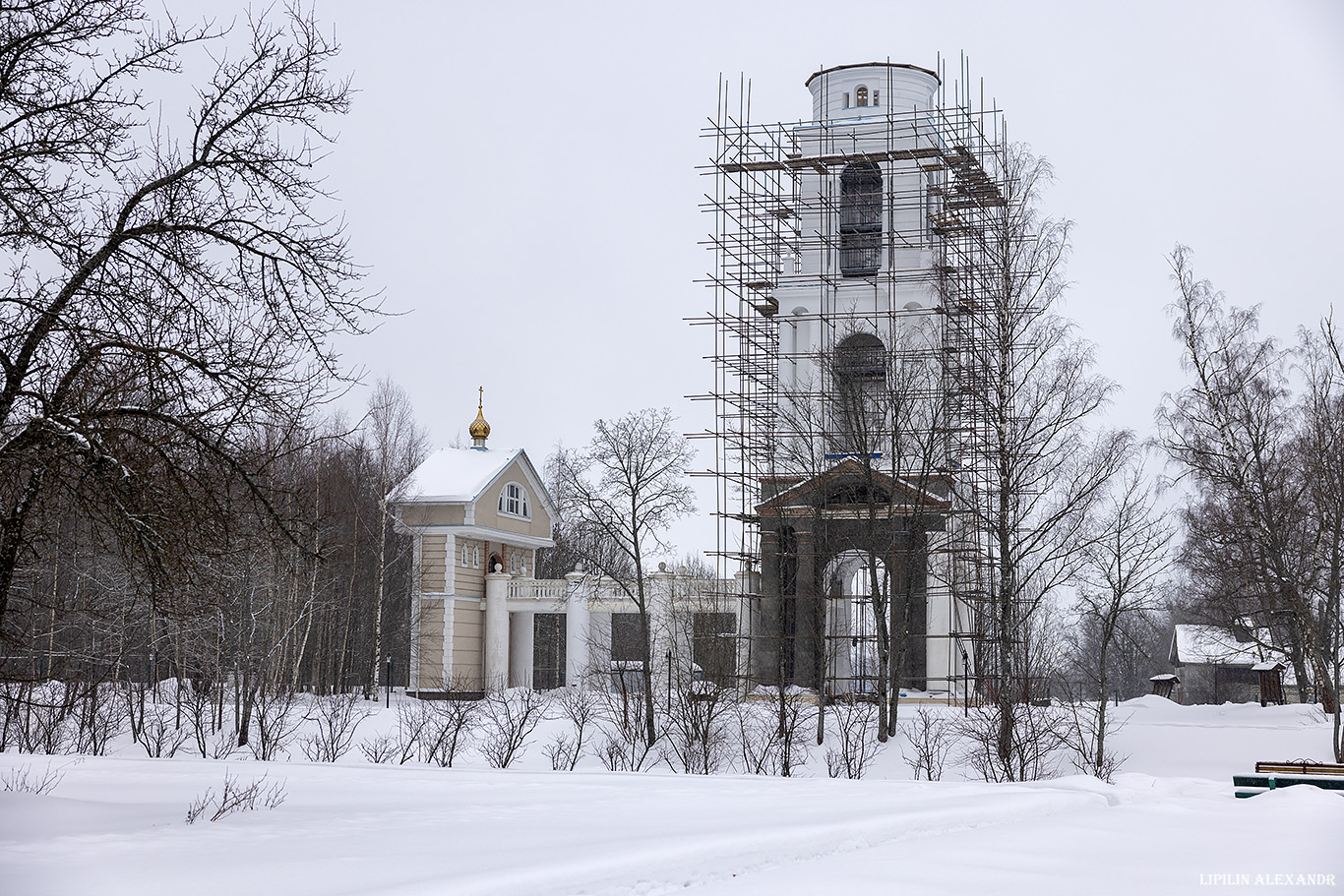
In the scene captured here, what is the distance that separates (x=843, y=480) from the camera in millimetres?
29141

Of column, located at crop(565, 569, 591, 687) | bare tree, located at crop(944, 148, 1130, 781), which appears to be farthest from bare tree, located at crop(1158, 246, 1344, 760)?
column, located at crop(565, 569, 591, 687)

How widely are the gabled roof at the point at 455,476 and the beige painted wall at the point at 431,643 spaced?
3.40 m

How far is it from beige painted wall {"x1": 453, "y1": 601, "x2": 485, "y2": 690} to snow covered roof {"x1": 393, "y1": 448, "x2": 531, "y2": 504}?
3.52m

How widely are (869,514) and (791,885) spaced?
17.7 meters

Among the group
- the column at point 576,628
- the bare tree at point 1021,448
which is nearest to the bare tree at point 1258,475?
the bare tree at point 1021,448

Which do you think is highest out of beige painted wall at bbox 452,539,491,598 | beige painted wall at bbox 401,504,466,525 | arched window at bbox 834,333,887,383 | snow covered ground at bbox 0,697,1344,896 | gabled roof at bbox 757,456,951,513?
arched window at bbox 834,333,887,383

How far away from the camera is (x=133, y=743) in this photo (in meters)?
24.2

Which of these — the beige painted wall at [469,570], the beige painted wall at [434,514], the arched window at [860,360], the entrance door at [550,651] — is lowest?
the entrance door at [550,651]

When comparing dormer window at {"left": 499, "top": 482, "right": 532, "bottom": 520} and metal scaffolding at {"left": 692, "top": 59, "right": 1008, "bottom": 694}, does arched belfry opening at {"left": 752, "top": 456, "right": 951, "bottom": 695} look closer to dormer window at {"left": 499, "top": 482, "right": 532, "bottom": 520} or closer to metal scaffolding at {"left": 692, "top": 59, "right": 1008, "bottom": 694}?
metal scaffolding at {"left": 692, "top": 59, "right": 1008, "bottom": 694}

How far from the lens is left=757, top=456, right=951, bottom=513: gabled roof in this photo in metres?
26.9

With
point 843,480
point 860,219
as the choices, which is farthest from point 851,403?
point 860,219

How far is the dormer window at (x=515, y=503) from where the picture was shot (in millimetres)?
43969

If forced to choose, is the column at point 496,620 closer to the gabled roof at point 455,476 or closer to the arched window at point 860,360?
the gabled roof at point 455,476

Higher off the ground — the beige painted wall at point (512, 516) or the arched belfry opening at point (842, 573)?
the beige painted wall at point (512, 516)
